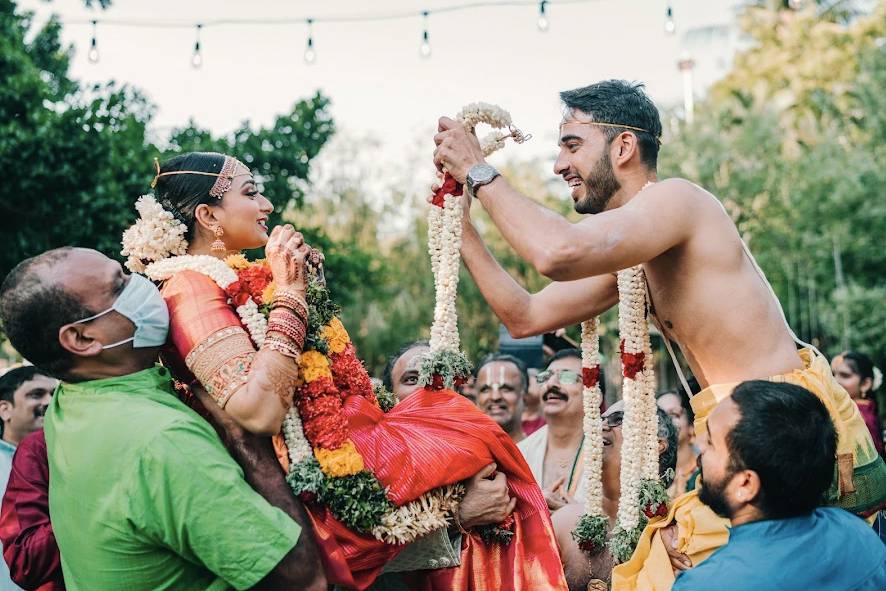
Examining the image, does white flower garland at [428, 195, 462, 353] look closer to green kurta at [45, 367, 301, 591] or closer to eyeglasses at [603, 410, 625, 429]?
green kurta at [45, 367, 301, 591]

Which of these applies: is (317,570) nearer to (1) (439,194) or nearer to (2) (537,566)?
(2) (537,566)

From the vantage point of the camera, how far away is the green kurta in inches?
105

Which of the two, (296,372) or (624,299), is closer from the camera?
(296,372)

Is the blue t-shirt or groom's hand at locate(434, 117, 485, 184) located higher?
groom's hand at locate(434, 117, 485, 184)

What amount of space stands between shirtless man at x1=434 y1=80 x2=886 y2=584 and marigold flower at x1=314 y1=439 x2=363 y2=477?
98 centimetres

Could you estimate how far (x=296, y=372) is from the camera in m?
3.11

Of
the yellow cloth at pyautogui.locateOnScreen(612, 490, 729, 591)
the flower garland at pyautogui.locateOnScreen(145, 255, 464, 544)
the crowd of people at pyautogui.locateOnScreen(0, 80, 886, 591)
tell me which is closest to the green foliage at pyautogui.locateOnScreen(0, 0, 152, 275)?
the crowd of people at pyautogui.locateOnScreen(0, 80, 886, 591)

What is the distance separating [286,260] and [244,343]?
0.36 m

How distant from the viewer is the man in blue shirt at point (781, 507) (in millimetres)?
2664

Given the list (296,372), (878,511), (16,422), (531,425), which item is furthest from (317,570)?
(531,425)

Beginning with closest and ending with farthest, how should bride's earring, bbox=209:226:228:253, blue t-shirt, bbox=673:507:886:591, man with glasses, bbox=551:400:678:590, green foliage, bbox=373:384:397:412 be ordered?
blue t-shirt, bbox=673:507:886:591 < bride's earring, bbox=209:226:228:253 < green foliage, bbox=373:384:397:412 < man with glasses, bbox=551:400:678:590

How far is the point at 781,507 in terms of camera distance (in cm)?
276

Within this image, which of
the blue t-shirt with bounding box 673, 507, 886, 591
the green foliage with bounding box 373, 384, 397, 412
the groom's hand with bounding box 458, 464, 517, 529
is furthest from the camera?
the green foliage with bounding box 373, 384, 397, 412

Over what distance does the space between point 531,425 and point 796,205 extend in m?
16.8
